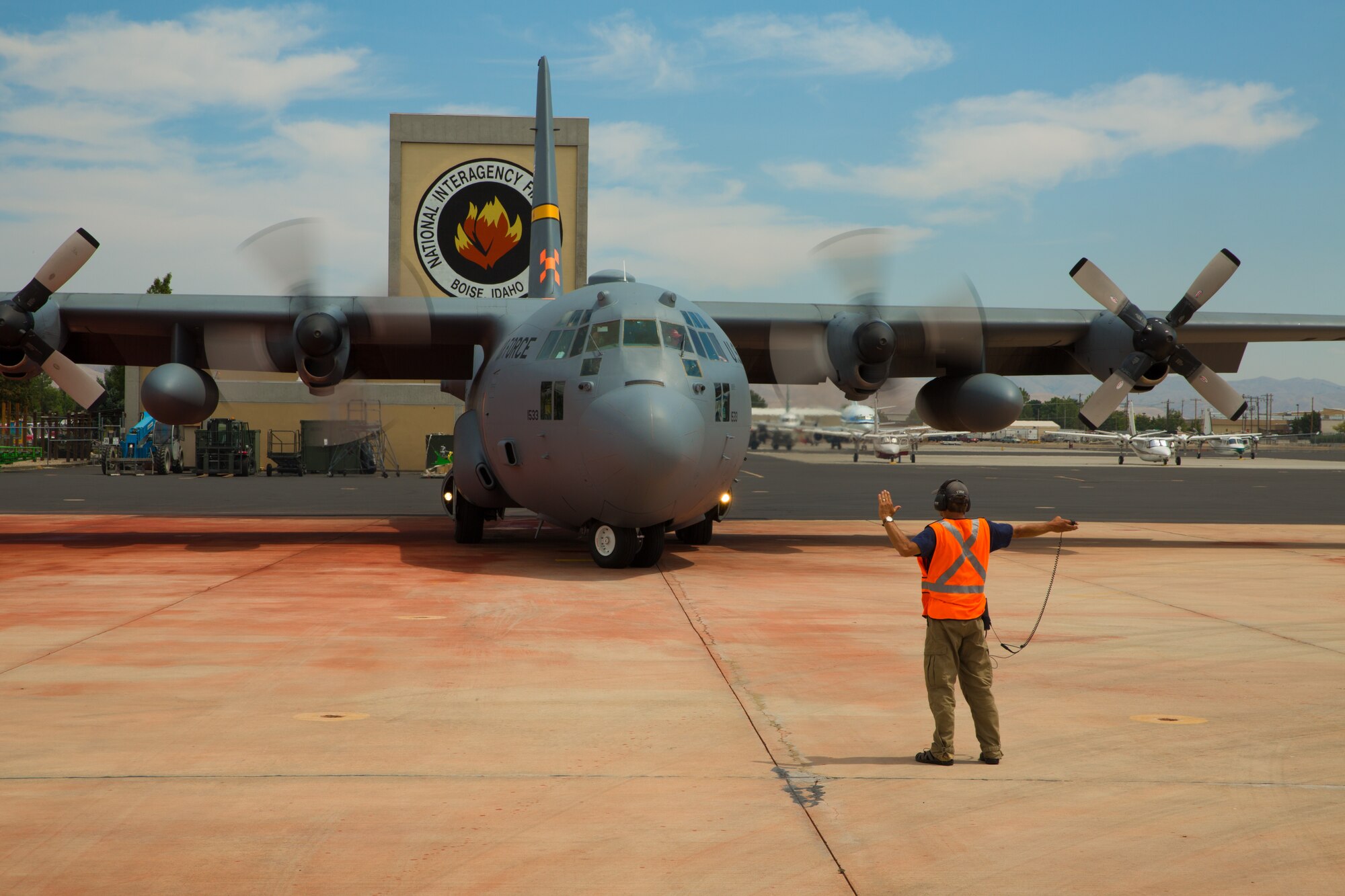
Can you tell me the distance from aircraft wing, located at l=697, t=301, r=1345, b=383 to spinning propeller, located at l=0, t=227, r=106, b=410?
10.1 m

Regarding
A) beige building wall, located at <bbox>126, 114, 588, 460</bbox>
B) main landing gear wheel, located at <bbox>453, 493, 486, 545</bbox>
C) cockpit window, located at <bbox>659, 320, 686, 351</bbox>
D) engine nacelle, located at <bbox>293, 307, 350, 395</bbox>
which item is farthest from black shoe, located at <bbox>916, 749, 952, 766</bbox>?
beige building wall, located at <bbox>126, 114, 588, 460</bbox>

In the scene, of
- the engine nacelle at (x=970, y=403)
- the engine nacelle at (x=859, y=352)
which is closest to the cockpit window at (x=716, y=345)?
the engine nacelle at (x=859, y=352)

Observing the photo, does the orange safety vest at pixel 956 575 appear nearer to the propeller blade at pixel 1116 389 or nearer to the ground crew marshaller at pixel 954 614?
the ground crew marshaller at pixel 954 614

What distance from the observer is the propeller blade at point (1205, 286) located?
A: 1853 centimetres

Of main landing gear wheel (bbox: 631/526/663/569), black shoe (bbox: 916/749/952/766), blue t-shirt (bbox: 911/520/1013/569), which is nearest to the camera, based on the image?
black shoe (bbox: 916/749/952/766)

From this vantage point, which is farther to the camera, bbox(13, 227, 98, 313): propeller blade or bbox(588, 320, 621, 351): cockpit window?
bbox(13, 227, 98, 313): propeller blade

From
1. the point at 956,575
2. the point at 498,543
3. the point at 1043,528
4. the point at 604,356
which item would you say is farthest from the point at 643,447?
Result: the point at 956,575

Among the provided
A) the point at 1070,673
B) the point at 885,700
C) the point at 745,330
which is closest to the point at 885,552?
the point at 745,330

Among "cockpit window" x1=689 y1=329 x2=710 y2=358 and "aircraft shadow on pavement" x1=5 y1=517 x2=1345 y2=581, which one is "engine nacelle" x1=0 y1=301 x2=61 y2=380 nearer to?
"aircraft shadow on pavement" x1=5 y1=517 x2=1345 y2=581

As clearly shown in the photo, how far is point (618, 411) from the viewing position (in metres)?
13.1

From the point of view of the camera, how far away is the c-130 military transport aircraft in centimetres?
1366

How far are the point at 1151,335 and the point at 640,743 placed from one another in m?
15.2

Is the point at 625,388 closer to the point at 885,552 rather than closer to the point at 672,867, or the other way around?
the point at 885,552

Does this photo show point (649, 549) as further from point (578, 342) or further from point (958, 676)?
point (958, 676)
